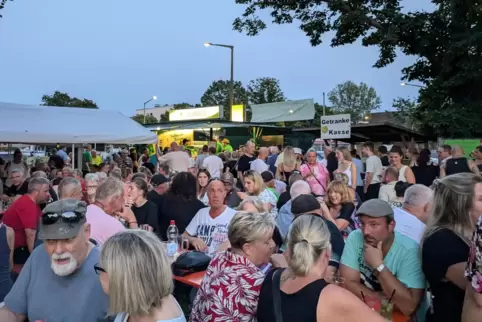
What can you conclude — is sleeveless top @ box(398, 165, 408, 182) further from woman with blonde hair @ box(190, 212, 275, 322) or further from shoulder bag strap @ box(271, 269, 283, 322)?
shoulder bag strap @ box(271, 269, 283, 322)

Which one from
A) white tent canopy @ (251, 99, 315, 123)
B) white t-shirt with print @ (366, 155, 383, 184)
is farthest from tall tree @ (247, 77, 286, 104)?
white t-shirt with print @ (366, 155, 383, 184)

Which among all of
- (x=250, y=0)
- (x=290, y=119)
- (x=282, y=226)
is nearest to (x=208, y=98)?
(x=290, y=119)

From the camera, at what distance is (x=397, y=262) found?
306 cm

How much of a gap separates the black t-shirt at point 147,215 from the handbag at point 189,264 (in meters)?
1.59

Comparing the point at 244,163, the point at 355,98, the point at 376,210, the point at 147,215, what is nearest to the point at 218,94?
the point at 355,98

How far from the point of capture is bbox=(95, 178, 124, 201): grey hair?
14.1 ft

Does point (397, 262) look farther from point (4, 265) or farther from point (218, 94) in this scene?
point (218, 94)

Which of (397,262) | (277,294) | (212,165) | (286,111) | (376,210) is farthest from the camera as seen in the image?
(286,111)

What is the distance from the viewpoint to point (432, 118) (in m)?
15.1

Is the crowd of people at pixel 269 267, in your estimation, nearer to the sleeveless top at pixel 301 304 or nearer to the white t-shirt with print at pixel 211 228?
the sleeveless top at pixel 301 304

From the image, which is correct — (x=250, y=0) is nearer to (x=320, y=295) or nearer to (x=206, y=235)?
(x=206, y=235)

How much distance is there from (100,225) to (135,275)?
214 cm

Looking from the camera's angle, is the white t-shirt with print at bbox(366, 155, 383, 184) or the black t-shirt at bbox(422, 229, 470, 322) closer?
the black t-shirt at bbox(422, 229, 470, 322)

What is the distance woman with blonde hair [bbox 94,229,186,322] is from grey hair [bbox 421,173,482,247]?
5.16 feet
